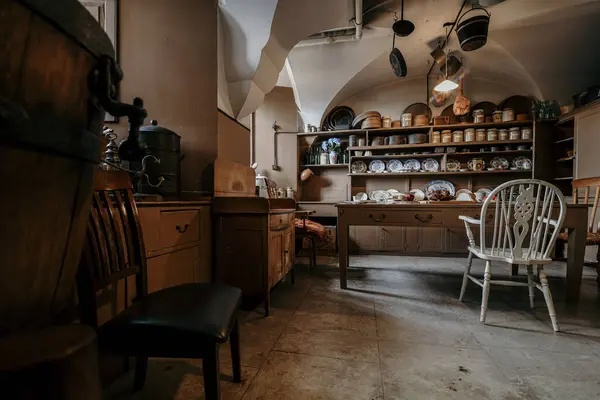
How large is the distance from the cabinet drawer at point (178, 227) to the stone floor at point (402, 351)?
2.08ft

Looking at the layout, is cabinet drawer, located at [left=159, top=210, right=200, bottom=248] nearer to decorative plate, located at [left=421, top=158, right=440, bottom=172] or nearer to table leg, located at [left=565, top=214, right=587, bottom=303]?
table leg, located at [left=565, top=214, right=587, bottom=303]

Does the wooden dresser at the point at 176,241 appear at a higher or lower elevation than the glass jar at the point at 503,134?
lower

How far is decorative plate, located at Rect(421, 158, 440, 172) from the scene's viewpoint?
15.5ft

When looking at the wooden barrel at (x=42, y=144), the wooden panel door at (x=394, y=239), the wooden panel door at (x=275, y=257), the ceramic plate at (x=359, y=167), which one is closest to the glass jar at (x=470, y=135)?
the ceramic plate at (x=359, y=167)

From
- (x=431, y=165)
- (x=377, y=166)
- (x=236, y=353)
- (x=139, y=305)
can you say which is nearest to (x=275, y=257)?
(x=236, y=353)

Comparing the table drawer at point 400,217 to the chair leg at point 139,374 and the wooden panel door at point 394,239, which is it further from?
the wooden panel door at point 394,239

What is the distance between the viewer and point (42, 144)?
0.36 metres

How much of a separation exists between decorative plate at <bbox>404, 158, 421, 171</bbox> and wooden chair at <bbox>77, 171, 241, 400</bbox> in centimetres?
435

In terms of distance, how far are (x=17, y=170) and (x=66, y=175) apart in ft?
0.26

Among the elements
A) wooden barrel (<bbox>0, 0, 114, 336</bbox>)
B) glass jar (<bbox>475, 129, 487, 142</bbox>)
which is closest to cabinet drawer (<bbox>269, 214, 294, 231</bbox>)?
wooden barrel (<bbox>0, 0, 114, 336</bbox>)

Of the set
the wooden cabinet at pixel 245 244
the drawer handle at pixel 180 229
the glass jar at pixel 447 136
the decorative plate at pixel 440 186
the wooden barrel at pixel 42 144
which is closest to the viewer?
the wooden barrel at pixel 42 144

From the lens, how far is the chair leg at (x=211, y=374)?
0.83 m

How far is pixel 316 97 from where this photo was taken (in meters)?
4.65

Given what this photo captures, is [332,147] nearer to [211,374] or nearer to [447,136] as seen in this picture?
[447,136]
